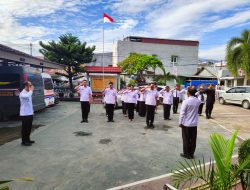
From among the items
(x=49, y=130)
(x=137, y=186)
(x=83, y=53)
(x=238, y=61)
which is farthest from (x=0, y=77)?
(x=238, y=61)

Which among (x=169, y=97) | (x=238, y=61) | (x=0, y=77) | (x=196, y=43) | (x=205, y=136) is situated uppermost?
(x=196, y=43)

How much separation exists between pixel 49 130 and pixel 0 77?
393 centimetres

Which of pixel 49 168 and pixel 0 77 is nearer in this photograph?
pixel 49 168

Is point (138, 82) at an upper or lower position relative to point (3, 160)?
upper

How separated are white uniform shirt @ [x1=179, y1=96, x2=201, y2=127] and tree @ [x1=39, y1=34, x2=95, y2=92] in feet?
68.6

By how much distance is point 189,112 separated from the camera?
5.85 m

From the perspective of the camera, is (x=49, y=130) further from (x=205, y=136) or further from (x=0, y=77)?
(x=205, y=136)

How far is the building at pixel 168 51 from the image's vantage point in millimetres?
34969

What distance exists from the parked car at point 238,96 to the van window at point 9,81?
591 inches

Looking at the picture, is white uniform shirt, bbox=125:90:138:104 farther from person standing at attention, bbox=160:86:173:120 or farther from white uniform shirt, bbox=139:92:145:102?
person standing at attention, bbox=160:86:173:120

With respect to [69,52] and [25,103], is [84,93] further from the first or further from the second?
[69,52]

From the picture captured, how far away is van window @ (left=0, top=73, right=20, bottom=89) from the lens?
1049cm

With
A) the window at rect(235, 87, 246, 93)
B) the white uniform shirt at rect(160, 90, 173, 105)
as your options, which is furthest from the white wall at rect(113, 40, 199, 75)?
the white uniform shirt at rect(160, 90, 173, 105)

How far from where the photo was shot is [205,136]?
27.6 feet
